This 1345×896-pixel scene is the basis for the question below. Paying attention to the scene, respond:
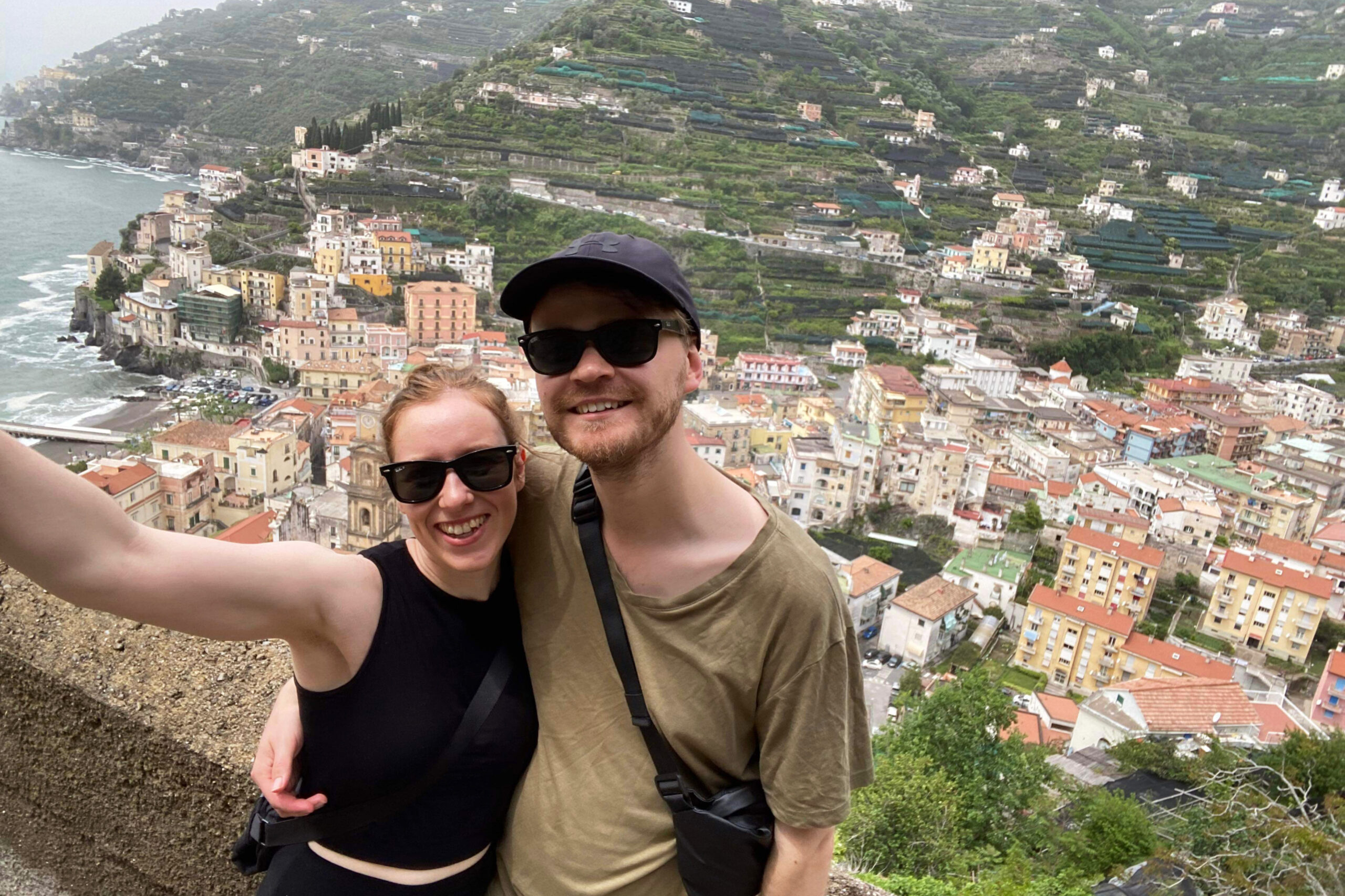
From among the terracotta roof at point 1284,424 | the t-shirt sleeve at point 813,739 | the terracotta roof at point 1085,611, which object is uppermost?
the t-shirt sleeve at point 813,739

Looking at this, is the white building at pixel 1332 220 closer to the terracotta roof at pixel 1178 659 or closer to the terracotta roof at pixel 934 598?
the terracotta roof at pixel 1178 659

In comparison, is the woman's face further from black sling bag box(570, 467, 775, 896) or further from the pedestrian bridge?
the pedestrian bridge

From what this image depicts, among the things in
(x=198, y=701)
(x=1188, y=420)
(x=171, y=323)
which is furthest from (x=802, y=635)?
(x=171, y=323)

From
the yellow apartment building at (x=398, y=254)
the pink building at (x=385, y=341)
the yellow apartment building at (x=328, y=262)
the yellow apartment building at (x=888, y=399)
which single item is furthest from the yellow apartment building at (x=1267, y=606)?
the yellow apartment building at (x=328, y=262)

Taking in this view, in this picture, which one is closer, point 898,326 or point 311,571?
point 311,571

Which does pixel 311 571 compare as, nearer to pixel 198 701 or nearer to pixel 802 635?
pixel 802 635

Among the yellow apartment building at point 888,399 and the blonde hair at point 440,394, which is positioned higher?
the blonde hair at point 440,394
